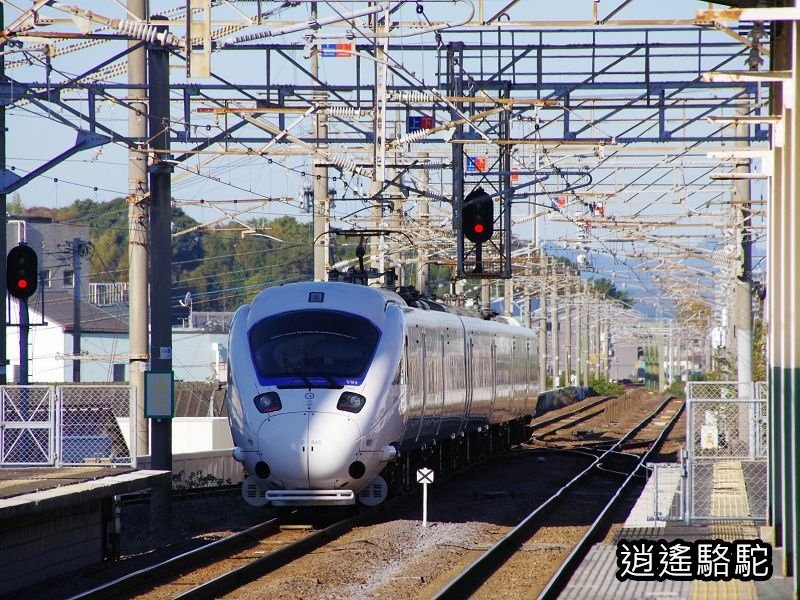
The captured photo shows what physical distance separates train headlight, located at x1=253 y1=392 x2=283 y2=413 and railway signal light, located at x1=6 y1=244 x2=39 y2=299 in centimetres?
428

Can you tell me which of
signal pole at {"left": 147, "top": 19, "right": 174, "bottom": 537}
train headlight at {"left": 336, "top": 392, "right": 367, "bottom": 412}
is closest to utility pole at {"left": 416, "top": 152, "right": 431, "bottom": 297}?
signal pole at {"left": 147, "top": 19, "right": 174, "bottom": 537}

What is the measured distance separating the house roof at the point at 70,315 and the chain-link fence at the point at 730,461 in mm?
37055

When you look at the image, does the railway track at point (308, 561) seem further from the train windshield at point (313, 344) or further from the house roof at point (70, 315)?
the house roof at point (70, 315)

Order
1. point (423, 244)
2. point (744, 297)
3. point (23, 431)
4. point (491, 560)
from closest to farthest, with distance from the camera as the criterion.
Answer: point (491, 560) → point (23, 431) → point (744, 297) → point (423, 244)

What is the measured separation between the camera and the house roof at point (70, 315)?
62.2 meters

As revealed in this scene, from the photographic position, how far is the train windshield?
698 inches

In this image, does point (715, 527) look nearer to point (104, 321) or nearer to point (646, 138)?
point (646, 138)

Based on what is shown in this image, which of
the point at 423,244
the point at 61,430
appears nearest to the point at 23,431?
the point at 61,430

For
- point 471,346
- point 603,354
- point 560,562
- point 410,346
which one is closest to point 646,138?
point 471,346

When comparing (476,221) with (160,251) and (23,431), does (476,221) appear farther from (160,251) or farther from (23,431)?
(23,431)

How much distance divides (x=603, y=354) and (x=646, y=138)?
8360 centimetres

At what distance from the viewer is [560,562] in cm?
1531

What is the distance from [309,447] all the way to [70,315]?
50183 millimetres

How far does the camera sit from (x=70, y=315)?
2566 inches
